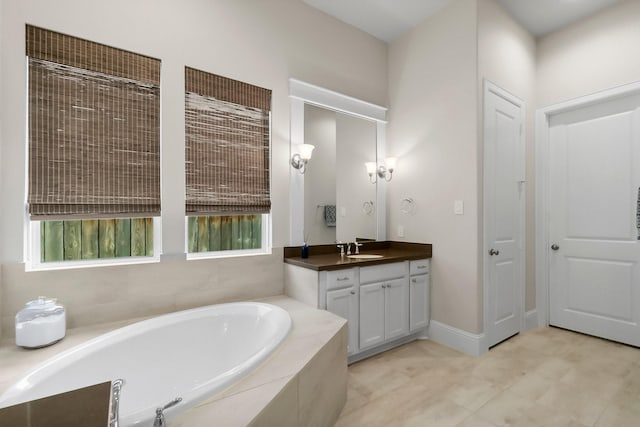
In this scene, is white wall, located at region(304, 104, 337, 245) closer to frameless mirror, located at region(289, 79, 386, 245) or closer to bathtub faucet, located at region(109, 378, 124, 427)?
frameless mirror, located at region(289, 79, 386, 245)

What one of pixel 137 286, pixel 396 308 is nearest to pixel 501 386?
pixel 396 308

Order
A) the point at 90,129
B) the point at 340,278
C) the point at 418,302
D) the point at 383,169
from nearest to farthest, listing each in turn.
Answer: the point at 90,129, the point at 340,278, the point at 418,302, the point at 383,169

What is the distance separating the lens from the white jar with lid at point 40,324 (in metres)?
1.58

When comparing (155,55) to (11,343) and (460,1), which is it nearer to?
(11,343)

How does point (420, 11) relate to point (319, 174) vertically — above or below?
above

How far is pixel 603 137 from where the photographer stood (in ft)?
9.64

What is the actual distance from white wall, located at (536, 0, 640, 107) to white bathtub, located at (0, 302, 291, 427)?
3484 mm

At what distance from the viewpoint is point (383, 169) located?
11.3 ft

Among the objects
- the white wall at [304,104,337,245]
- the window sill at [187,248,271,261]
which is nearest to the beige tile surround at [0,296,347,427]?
the window sill at [187,248,271,261]

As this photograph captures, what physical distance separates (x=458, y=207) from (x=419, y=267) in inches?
25.5

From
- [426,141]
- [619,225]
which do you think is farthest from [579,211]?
[426,141]

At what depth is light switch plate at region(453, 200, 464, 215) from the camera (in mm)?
2746

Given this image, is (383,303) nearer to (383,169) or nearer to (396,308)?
(396,308)

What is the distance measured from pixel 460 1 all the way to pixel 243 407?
3375mm
